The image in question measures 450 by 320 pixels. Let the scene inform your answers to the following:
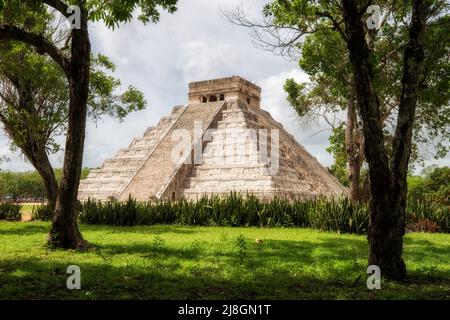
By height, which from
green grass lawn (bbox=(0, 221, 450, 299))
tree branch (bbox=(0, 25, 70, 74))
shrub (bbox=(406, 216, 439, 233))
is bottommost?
green grass lawn (bbox=(0, 221, 450, 299))

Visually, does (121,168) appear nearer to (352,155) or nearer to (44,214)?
(44,214)

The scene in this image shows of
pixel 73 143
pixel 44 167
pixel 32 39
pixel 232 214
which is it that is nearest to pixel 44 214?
pixel 44 167

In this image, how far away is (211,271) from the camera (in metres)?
6.42

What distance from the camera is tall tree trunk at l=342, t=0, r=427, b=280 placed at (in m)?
5.83

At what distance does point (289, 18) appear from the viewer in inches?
482

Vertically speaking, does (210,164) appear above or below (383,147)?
above

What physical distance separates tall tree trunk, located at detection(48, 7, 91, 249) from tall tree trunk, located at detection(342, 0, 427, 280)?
4.73 metres

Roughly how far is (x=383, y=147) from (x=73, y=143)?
5357 millimetres

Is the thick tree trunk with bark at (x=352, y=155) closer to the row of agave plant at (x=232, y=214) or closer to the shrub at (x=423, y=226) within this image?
the row of agave plant at (x=232, y=214)

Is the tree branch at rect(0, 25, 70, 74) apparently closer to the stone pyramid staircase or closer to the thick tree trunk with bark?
the thick tree trunk with bark

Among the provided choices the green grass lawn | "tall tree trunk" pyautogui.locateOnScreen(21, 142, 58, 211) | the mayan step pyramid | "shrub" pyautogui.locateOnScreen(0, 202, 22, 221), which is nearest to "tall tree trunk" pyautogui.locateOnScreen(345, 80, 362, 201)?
the mayan step pyramid

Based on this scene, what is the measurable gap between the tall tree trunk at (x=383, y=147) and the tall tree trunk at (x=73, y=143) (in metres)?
4.73
